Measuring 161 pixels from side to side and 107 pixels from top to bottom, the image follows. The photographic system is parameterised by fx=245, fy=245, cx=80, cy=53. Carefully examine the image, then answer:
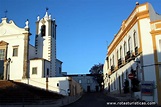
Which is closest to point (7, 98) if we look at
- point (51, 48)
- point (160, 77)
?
point (160, 77)

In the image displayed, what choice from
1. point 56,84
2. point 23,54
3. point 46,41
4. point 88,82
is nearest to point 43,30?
point 46,41

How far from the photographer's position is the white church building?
41906 millimetres

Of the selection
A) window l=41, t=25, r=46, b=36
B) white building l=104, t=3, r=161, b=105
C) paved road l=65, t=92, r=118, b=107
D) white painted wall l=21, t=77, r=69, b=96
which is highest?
window l=41, t=25, r=46, b=36

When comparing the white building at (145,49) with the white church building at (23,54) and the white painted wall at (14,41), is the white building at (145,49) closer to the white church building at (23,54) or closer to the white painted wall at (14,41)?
the white church building at (23,54)

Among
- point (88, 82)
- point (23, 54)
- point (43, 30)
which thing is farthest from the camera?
point (88, 82)

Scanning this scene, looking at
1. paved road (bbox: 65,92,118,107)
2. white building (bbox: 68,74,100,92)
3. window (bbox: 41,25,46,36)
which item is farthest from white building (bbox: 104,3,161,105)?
white building (bbox: 68,74,100,92)

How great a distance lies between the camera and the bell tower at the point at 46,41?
46.8 meters

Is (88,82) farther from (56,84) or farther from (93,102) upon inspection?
(93,102)

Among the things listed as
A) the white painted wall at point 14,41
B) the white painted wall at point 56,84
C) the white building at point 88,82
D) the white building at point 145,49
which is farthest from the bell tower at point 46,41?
the white building at point 88,82

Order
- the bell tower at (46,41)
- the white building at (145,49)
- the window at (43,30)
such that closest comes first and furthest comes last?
the white building at (145,49) → the bell tower at (46,41) → the window at (43,30)

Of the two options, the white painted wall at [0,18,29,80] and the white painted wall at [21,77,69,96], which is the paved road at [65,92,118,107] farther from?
the white painted wall at [0,18,29,80]

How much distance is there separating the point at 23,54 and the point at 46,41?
6541 mm

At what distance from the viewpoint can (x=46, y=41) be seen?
47.3 metres

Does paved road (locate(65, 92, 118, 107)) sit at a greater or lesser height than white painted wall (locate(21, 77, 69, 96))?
lesser
